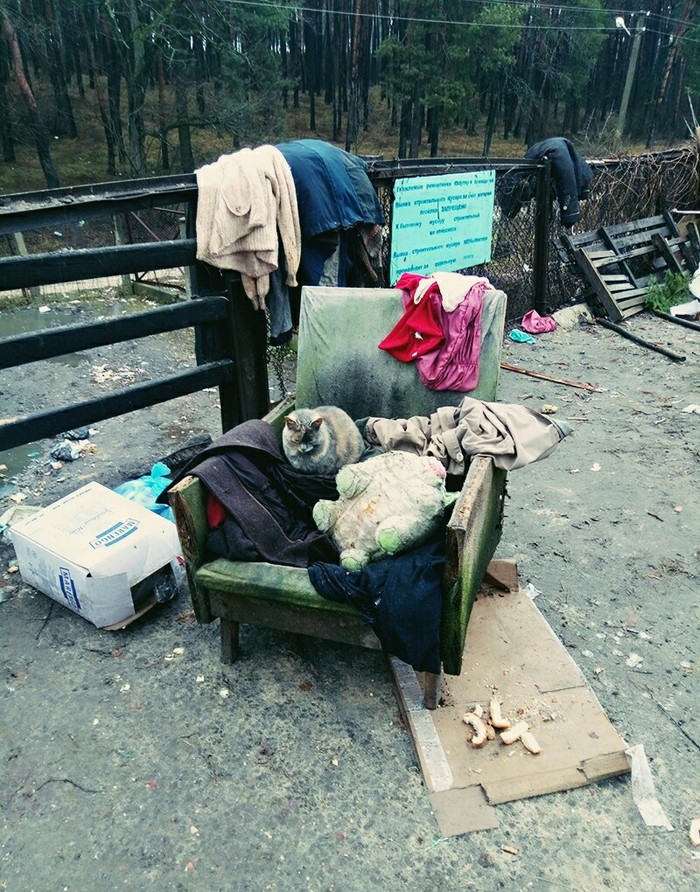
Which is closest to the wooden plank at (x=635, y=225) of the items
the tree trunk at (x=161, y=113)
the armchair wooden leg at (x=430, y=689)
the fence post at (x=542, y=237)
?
the fence post at (x=542, y=237)

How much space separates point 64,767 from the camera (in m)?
2.29

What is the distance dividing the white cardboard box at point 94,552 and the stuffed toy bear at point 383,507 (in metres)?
0.88

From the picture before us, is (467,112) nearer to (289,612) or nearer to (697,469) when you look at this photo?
(697,469)

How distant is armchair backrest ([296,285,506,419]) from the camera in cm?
344

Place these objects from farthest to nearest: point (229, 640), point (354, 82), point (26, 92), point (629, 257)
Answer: point (354, 82) → point (26, 92) → point (629, 257) → point (229, 640)

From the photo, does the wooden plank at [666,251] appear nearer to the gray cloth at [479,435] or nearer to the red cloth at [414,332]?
the red cloth at [414,332]

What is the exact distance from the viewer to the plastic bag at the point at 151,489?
3.55 m

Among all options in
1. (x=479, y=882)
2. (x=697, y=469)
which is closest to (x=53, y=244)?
(x=697, y=469)

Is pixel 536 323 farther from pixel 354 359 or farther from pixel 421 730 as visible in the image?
pixel 421 730

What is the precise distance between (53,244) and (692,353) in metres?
12.0

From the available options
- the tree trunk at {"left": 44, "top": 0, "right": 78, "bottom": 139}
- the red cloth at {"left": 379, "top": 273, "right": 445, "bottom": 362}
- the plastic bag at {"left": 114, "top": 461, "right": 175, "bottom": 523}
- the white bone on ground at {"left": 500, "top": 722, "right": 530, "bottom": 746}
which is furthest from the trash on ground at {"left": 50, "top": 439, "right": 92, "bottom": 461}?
the tree trunk at {"left": 44, "top": 0, "right": 78, "bottom": 139}

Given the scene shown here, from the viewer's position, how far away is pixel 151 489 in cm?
381

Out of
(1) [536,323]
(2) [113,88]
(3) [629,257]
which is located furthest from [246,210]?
(2) [113,88]

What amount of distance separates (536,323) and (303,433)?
5.31 metres
